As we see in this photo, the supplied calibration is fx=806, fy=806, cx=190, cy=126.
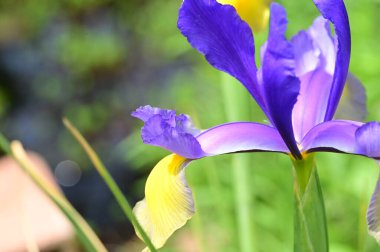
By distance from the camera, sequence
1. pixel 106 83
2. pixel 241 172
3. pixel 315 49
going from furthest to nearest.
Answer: pixel 106 83
pixel 241 172
pixel 315 49

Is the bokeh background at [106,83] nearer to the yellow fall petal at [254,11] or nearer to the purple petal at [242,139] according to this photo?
the yellow fall petal at [254,11]

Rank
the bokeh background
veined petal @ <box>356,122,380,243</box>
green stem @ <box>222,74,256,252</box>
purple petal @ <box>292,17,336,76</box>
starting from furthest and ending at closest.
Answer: the bokeh background
green stem @ <box>222,74,256,252</box>
purple petal @ <box>292,17,336,76</box>
veined petal @ <box>356,122,380,243</box>

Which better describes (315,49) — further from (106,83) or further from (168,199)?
(106,83)

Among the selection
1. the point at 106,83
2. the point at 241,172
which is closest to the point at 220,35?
the point at 241,172

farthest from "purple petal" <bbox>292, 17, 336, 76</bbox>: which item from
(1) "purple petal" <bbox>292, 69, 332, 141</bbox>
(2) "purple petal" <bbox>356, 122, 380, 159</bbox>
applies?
(2) "purple petal" <bbox>356, 122, 380, 159</bbox>

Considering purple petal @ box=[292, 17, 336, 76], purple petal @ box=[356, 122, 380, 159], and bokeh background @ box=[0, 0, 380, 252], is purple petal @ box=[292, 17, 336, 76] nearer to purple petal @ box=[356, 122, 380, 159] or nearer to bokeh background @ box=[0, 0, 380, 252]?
purple petal @ box=[356, 122, 380, 159]

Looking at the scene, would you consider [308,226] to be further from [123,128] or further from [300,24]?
[123,128]
